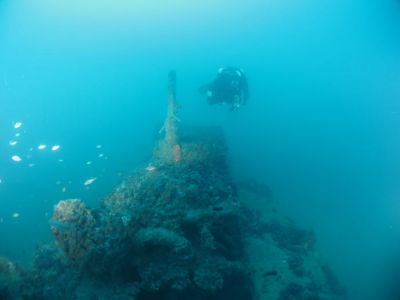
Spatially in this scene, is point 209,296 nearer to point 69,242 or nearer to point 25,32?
point 69,242

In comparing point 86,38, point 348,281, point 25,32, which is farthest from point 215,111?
point 25,32

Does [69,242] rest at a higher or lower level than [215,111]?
lower

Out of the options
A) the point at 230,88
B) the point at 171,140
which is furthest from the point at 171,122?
the point at 230,88

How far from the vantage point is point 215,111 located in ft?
133

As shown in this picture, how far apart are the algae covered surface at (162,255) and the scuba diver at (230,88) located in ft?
22.2

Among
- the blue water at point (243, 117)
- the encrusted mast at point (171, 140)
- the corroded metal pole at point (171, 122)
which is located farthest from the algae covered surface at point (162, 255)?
the blue water at point (243, 117)

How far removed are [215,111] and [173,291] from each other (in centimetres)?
3577

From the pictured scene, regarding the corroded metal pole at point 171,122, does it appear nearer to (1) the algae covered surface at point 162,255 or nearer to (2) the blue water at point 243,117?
(1) the algae covered surface at point 162,255

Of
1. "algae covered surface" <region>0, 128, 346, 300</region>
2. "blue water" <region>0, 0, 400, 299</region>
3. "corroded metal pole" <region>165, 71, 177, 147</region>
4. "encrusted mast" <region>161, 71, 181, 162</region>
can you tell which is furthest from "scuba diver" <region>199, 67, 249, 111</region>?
"algae covered surface" <region>0, 128, 346, 300</region>

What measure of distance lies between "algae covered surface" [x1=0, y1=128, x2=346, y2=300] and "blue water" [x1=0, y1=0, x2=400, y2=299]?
4415mm

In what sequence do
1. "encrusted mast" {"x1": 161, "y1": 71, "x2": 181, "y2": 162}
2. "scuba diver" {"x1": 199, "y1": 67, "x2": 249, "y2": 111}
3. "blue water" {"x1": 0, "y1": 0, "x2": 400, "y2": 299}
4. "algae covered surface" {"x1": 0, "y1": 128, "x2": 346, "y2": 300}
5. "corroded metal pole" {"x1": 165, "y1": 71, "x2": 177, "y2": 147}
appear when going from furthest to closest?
"blue water" {"x1": 0, "y1": 0, "x2": 400, "y2": 299}, "scuba diver" {"x1": 199, "y1": 67, "x2": 249, "y2": 111}, "corroded metal pole" {"x1": 165, "y1": 71, "x2": 177, "y2": 147}, "encrusted mast" {"x1": 161, "y1": 71, "x2": 181, "y2": 162}, "algae covered surface" {"x1": 0, "y1": 128, "x2": 346, "y2": 300}

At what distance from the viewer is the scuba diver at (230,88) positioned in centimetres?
1523

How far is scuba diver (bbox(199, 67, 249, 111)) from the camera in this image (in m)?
15.2

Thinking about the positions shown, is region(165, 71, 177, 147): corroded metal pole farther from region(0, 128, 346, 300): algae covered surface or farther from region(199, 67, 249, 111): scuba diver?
region(199, 67, 249, 111): scuba diver
